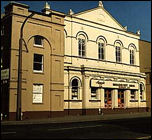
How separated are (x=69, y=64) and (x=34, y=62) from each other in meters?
4.84

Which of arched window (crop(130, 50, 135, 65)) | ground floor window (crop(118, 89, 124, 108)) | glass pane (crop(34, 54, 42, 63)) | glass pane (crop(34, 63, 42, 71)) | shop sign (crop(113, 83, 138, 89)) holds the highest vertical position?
arched window (crop(130, 50, 135, 65))

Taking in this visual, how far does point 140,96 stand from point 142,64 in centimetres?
490

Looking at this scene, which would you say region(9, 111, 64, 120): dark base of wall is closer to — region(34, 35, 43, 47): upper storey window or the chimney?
region(34, 35, 43, 47): upper storey window

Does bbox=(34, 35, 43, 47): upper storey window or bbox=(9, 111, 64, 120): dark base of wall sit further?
bbox=(34, 35, 43, 47): upper storey window

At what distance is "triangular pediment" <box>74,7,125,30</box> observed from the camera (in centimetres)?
3198

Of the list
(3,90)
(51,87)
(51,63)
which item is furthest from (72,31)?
(3,90)

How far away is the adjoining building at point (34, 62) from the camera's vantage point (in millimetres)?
23891

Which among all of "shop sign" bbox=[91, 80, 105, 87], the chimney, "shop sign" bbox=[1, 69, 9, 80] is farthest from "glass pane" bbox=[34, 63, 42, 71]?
"shop sign" bbox=[91, 80, 105, 87]

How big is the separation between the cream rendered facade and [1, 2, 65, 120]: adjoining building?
201 cm

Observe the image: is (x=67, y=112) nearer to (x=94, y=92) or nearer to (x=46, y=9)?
(x=94, y=92)

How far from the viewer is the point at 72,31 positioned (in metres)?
30.1

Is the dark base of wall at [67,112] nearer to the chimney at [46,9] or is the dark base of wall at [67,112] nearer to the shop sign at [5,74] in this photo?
the shop sign at [5,74]

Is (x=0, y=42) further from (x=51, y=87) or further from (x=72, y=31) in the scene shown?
(x=72, y=31)

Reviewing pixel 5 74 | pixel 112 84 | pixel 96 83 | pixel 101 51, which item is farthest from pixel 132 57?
pixel 5 74
